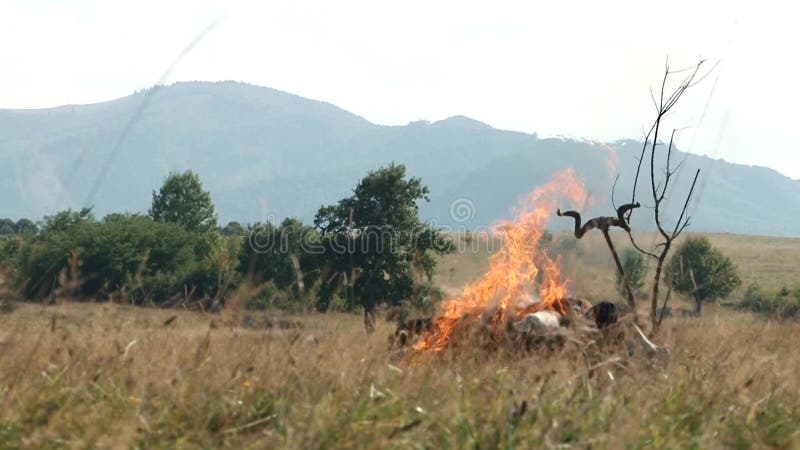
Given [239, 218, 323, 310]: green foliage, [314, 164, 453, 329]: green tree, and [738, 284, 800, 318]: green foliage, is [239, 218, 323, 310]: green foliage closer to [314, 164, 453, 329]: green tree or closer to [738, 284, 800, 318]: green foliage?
[314, 164, 453, 329]: green tree

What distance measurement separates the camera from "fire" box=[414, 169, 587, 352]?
10188 millimetres

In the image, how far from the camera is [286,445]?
12.3 feet

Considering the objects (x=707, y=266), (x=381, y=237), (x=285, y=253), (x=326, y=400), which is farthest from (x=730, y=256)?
(x=326, y=400)

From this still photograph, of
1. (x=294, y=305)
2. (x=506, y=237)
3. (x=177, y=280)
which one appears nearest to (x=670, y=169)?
(x=506, y=237)

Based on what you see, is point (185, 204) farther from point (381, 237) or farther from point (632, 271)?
point (632, 271)

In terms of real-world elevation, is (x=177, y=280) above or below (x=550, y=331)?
below

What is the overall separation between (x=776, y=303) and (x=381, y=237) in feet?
74.2

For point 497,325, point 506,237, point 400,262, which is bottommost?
point 400,262

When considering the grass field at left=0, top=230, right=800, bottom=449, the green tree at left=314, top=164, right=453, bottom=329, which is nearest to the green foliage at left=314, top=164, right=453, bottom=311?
the green tree at left=314, top=164, right=453, bottom=329

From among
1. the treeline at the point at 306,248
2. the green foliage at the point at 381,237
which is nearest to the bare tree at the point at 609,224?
the treeline at the point at 306,248

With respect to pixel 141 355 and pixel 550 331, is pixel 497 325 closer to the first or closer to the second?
pixel 550 331

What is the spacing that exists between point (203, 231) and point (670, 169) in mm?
71839

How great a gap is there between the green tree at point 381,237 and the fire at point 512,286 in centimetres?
2951

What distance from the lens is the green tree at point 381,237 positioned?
43688 millimetres
